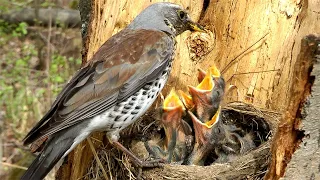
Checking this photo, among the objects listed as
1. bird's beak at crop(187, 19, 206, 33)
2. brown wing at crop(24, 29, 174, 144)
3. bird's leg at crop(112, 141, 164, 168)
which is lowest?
bird's leg at crop(112, 141, 164, 168)

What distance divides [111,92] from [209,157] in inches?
30.0

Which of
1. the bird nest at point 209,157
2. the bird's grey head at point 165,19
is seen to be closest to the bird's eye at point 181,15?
the bird's grey head at point 165,19

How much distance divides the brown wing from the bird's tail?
9cm

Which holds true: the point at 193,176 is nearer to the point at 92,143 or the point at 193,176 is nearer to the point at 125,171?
the point at 125,171

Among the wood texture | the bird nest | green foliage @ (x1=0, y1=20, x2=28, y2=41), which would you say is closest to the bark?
the wood texture

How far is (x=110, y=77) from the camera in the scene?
3383 millimetres

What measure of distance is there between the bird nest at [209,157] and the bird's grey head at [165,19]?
538mm

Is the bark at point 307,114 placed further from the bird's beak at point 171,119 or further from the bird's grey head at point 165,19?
the bird's grey head at point 165,19

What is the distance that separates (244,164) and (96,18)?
1.37 m

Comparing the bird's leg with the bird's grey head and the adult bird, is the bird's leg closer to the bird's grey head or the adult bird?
the adult bird

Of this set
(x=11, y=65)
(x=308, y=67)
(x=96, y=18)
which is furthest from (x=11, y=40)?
(x=308, y=67)

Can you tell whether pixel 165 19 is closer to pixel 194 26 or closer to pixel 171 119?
pixel 194 26

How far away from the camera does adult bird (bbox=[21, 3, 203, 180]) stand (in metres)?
3.20

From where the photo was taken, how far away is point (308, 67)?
2.42m
